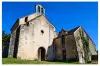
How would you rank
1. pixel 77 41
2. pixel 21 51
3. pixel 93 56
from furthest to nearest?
1. pixel 93 56
2. pixel 77 41
3. pixel 21 51

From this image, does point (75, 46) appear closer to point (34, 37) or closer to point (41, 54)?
point (41, 54)

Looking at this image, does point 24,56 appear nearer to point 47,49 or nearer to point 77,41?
point 47,49

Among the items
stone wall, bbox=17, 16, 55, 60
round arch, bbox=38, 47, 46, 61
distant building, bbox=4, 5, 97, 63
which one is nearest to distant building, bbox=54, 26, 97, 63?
distant building, bbox=4, 5, 97, 63

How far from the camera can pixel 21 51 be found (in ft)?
80.0

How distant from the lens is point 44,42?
27359 millimetres

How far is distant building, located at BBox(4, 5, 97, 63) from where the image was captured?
82.4 ft

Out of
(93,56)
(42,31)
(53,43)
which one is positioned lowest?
(93,56)

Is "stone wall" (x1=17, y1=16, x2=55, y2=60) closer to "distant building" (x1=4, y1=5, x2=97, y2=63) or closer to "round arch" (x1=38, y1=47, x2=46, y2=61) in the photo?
"distant building" (x1=4, y1=5, x2=97, y2=63)

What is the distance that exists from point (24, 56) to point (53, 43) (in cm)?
643

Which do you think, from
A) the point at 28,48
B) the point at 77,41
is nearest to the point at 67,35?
the point at 77,41

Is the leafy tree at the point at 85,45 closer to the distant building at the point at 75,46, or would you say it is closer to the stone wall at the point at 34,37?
the distant building at the point at 75,46

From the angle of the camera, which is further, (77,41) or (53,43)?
(53,43)

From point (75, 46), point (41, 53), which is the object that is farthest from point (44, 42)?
point (75, 46)

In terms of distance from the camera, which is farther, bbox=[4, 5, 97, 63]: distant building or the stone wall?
bbox=[4, 5, 97, 63]: distant building
